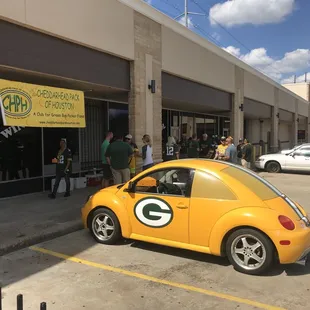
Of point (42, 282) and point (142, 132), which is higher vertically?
point (142, 132)

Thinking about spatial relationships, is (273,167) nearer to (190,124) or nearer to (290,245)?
(190,124)

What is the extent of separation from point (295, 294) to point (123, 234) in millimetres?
2621

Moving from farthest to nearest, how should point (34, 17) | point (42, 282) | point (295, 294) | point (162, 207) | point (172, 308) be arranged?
point (34, 17)
point (162, 207)
point (42, 282)
point (295, 294)
point (172, 308)

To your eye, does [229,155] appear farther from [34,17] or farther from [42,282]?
[42,282]

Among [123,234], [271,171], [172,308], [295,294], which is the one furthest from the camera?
[271,171]

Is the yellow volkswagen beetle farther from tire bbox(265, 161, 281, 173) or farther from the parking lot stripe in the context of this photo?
tire bbox(265, 161, 281, 173)

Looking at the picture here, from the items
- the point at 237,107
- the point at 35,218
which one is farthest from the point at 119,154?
the point at 237,107

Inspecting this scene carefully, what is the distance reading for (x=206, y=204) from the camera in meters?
4.86

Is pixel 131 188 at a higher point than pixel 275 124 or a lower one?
Result: lower

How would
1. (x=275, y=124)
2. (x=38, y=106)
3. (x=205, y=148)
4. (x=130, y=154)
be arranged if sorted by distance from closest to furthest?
(x=38, y=106) < (x=130, y=154) < (x=205, y=148) < (x=275, y=124)

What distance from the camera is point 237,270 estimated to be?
4.62m

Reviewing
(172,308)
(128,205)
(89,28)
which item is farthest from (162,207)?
(89,28)

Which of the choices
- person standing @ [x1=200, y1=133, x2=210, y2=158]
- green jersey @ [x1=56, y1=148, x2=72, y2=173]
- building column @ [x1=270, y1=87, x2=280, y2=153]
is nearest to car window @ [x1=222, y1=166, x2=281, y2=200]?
green jersey @ [x1=56, y1=148, x2=72, y2=173]

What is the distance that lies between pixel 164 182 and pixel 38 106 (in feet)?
13.4
